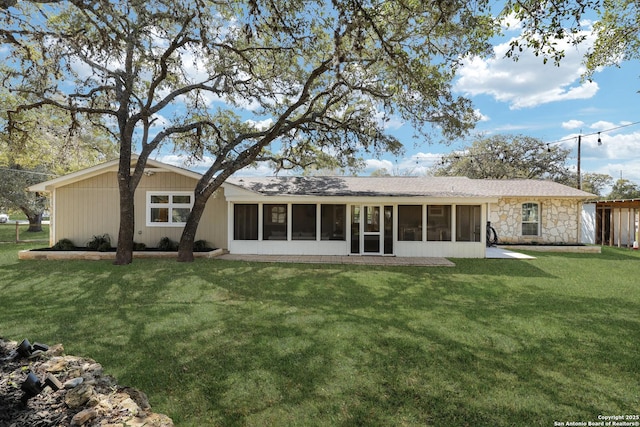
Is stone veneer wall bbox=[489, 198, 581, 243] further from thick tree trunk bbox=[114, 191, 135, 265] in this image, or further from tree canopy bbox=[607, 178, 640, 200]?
tree canopy bbox=[607, 178, 640, 200]

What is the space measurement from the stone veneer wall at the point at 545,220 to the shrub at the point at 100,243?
51.1 feet

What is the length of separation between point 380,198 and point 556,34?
22.7 ft

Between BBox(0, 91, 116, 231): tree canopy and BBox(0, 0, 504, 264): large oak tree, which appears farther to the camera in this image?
BBox(0, 91, 116, 231): tree canopy

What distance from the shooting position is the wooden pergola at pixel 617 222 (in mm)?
14672

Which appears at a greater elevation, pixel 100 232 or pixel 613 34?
pixel 613 34

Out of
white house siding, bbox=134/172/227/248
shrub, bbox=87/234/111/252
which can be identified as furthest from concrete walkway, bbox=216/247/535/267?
shrub, bbox=87/234/111/252

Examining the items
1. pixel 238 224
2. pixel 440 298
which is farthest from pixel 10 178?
pixel 440 298

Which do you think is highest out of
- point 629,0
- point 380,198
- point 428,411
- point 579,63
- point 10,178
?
point 629,0

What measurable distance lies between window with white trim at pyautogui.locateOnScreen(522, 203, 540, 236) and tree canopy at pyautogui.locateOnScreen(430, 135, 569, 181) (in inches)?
471

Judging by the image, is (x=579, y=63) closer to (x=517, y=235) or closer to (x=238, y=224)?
(x=517, y=235)

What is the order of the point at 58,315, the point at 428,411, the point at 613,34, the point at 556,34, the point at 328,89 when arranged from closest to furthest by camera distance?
the point at 428,411, the point at 556,34, the point at 58,315, the point at 613,34, the point at 328,89

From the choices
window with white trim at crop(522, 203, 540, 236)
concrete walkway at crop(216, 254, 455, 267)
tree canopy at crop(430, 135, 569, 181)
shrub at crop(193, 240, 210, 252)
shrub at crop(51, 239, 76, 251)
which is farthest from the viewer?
tree canopy at crop(430, 135, 569, 181)

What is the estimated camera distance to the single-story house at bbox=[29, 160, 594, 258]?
36.9ft

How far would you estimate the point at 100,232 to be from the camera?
39.3ft
